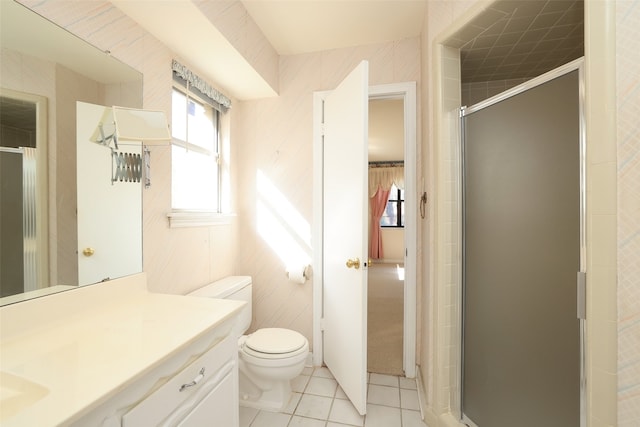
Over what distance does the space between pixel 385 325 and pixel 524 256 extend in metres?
2.22

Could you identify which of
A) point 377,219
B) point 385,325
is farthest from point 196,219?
point 377,219

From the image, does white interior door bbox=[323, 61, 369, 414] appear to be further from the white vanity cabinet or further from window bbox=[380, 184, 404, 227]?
window bbox=[380, 184, 404, 227]

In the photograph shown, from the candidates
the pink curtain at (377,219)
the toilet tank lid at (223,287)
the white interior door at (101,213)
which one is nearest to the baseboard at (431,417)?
the toilet tank lid at (223,287)

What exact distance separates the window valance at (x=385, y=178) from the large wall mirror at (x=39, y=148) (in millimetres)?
6304

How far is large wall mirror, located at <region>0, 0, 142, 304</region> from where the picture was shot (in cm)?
91

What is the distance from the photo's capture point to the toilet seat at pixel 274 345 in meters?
1.65

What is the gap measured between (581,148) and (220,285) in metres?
2.02

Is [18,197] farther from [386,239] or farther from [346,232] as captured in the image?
[386,239]

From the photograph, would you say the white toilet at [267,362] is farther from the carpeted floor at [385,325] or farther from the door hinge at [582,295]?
the door hinge at [582,295]

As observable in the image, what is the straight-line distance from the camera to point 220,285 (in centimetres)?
196

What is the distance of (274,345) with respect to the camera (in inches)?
67.4

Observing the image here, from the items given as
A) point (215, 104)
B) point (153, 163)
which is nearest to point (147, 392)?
point (153, 163)

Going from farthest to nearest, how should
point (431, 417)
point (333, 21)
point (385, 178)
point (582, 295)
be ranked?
1. point (385, 178)
2. point (333, 21)
3. point (431, 417)
4. point (582, 295)

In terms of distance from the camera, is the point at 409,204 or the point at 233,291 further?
the point at 409,204
